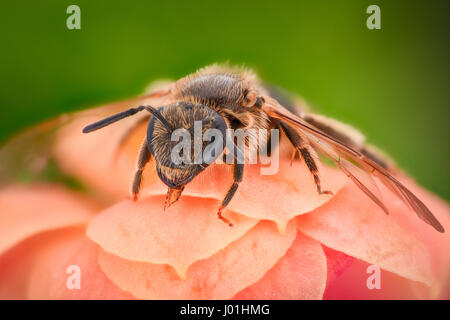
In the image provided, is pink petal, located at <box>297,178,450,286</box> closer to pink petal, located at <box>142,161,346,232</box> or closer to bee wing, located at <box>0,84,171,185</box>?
pink petal, located at <box>142,161,346,232</box>

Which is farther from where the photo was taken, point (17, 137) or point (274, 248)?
point (17, 137)

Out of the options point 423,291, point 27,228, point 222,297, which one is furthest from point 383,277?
point 27,228

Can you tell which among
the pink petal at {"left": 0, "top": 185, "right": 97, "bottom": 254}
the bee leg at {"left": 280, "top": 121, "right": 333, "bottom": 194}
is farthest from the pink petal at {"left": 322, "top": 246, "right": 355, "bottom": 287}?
the pink petal at {"left": 0, "top": 185, "right": 97, "bottom": 254}

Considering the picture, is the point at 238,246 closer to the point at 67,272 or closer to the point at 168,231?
the point at 168,231

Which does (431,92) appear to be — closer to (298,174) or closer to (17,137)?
(298,174)

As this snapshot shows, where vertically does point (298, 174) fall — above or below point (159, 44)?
below

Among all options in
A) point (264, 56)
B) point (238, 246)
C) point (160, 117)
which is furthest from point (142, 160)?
point (264, 56)
